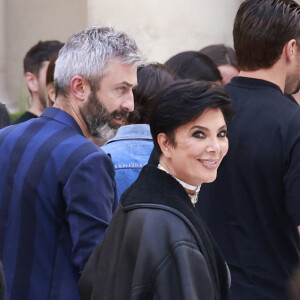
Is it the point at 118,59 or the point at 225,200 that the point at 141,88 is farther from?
the point at 225,200

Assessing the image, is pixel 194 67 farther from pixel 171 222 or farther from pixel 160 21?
pixel 160 21

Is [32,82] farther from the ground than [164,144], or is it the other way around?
[164,144]

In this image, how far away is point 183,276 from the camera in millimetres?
2588

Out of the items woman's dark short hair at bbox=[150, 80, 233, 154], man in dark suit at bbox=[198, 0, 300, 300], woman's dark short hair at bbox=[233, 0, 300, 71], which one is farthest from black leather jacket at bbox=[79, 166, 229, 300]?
woman's dark short hair at bbox=[233, 0, 300, 71]

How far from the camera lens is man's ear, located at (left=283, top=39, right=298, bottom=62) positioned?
3.47m

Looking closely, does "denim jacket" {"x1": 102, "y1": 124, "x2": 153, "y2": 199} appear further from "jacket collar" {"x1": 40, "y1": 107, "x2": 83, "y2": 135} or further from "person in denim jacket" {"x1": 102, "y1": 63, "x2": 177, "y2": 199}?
"jacket collar" {"x1": 40, "y1": 107, "x2": 83, "y2": 135}

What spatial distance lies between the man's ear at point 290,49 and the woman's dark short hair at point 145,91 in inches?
26.2

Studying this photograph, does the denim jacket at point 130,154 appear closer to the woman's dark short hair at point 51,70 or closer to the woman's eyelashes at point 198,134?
the woman's dark short hair at point 51,70

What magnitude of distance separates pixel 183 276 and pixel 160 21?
5633mm

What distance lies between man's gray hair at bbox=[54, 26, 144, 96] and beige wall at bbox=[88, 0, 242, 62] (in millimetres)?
4265

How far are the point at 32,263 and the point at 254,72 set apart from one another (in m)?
1.13

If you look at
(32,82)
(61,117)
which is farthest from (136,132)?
(32,82)

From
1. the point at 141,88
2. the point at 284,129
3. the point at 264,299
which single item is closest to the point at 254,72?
the point at 284,129

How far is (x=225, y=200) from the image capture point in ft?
11.1
